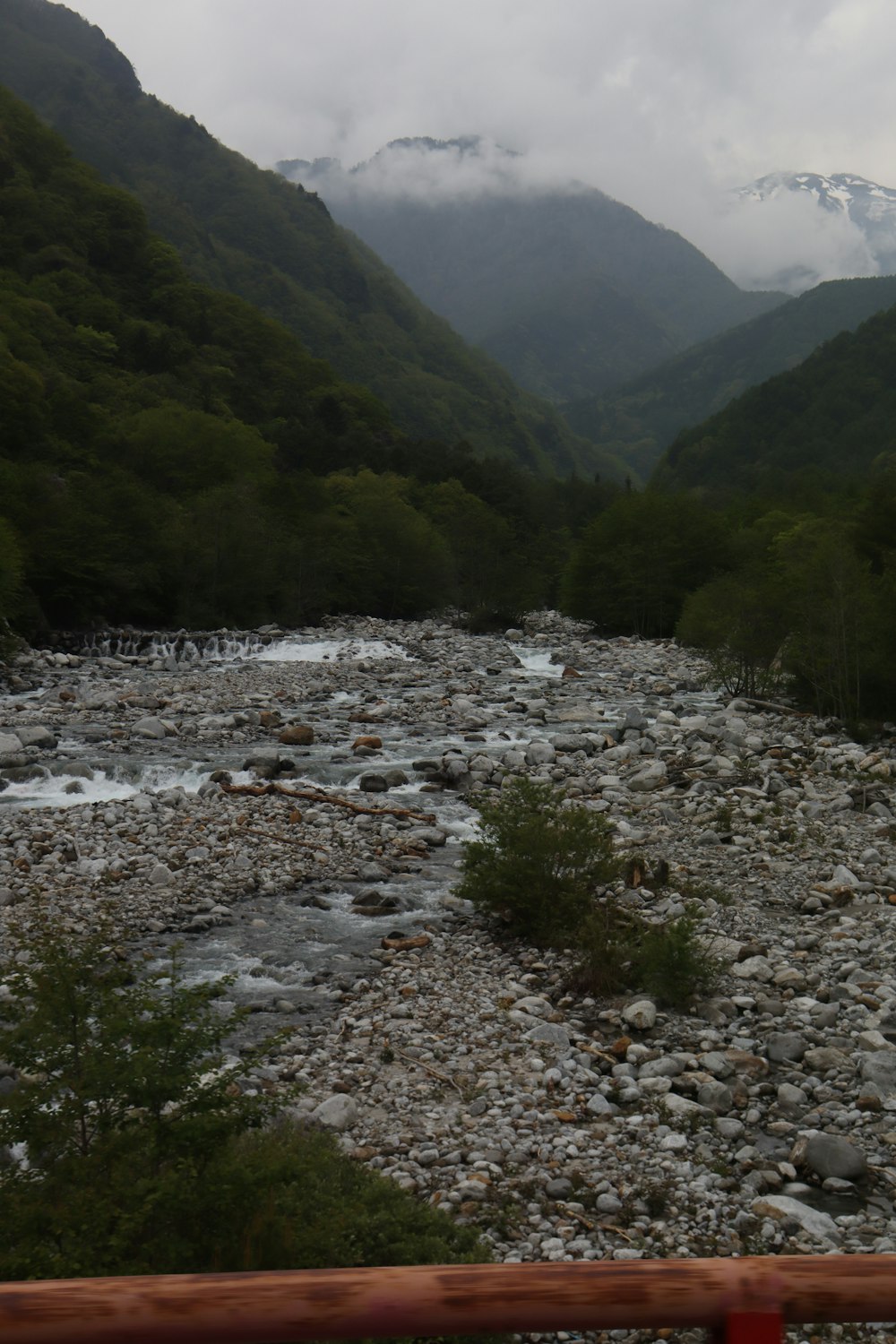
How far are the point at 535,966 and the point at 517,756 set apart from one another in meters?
9.84

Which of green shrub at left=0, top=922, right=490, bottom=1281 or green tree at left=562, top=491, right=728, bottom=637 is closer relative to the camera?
green shrub at left=0, top=922, right=490, bottom=1281

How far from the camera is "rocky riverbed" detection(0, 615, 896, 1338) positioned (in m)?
6.30

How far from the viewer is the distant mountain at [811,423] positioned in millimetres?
115750

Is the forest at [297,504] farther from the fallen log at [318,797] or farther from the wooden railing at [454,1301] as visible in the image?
the wooden railing at [454,1301]

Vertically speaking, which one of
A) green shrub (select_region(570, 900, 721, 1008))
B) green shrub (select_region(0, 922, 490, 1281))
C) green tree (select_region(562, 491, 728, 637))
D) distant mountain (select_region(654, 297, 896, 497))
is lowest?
green shrub (select_region(570, 900, 721, 1008))

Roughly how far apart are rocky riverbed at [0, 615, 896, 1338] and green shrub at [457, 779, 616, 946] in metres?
0.48

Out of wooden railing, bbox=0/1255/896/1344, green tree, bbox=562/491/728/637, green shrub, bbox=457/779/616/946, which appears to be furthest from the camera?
green tree, bbox=562/491/728/637

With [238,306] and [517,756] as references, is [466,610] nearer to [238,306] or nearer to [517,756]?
[517,756]

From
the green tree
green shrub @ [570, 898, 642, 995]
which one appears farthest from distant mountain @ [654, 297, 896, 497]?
green shrub @ [570, 898, 642, 995]

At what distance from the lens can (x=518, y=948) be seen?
10508 mm

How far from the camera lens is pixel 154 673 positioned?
32.3 metres

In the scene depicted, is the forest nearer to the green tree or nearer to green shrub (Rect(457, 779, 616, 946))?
the green tree

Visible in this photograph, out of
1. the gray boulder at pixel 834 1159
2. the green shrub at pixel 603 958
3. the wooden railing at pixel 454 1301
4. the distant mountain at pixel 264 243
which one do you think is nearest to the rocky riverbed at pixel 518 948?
the gray boulder at pixel 834 1159

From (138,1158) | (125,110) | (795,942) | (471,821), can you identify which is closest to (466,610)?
(471,821)
